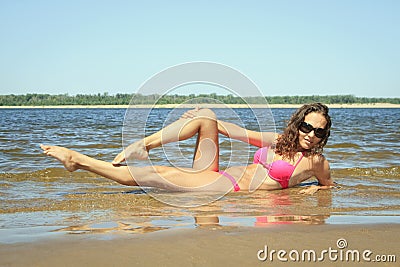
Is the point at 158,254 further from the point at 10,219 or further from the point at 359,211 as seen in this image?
the point at 359,211

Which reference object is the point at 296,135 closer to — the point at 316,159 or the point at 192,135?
the point at 316,159

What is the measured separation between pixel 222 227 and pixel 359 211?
1.54 meters

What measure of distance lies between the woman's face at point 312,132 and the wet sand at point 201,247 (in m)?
1.77

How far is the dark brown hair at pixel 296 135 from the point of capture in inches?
208

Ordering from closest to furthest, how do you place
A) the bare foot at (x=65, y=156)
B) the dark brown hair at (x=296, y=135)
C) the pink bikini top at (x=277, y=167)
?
the bare foot at (x=65, y=156)
the dark brown hair at (x=296, y=135)
the pink bikini top at (x=277, y=167)

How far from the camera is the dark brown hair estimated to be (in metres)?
5.27

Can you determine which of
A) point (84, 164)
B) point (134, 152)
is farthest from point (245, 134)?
point (84, 164)

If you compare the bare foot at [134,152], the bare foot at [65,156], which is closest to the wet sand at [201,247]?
the bare foot at [134,152]

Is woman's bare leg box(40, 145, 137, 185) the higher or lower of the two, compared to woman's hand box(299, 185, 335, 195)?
higher

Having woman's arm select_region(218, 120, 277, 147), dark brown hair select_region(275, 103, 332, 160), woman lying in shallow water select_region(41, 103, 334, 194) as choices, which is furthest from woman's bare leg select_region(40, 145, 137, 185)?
dark brown hair select_region(275, 103, 332, 160)

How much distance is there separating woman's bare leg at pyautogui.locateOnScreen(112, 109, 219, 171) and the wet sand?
54.4 inches

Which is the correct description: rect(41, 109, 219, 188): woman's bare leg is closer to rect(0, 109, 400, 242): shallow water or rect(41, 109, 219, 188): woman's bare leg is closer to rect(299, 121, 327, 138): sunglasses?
rect(0, 109, 400, 242): shallow water

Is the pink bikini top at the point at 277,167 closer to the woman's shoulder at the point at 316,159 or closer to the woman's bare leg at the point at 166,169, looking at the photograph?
the woman's shoulder at the point at 316,159

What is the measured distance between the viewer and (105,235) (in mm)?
3295
